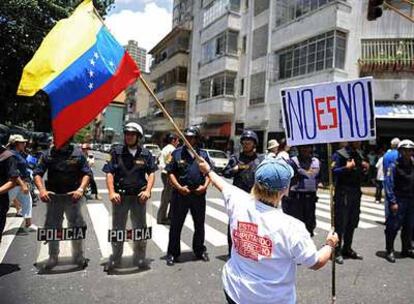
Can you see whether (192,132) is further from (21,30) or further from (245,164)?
(21,30)

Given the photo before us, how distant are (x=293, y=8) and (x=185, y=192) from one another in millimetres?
22873

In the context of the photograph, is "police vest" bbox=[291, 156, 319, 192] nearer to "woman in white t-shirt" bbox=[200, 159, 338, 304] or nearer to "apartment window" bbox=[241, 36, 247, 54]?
"woman in white t-shirt" bbox=[200, 159, 338, 304]

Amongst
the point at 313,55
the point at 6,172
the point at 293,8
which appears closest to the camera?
the point at 6,172

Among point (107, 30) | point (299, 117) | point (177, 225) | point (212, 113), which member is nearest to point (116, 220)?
point (177, 225)

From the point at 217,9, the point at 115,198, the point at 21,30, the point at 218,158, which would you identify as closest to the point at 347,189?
the point at 115,198

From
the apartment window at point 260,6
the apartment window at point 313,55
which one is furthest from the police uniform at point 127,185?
the apartment window at point 260,6

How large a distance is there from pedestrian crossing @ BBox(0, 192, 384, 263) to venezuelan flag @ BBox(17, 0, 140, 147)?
1829 millimetres

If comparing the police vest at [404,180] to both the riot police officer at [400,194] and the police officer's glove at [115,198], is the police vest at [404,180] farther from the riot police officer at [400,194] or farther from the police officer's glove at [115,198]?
the police officer's glove at [115,198]

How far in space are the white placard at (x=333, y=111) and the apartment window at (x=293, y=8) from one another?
2090cm

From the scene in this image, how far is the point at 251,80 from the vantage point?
31.3 meters

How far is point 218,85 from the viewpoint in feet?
116

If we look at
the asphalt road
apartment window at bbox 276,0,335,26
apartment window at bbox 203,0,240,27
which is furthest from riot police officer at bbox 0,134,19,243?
apartment window at bbox 203,0,240,27

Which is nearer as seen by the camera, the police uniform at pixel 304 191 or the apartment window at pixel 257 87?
the police uniform at pixel 304 191

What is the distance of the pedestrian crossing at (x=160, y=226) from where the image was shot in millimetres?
5902
